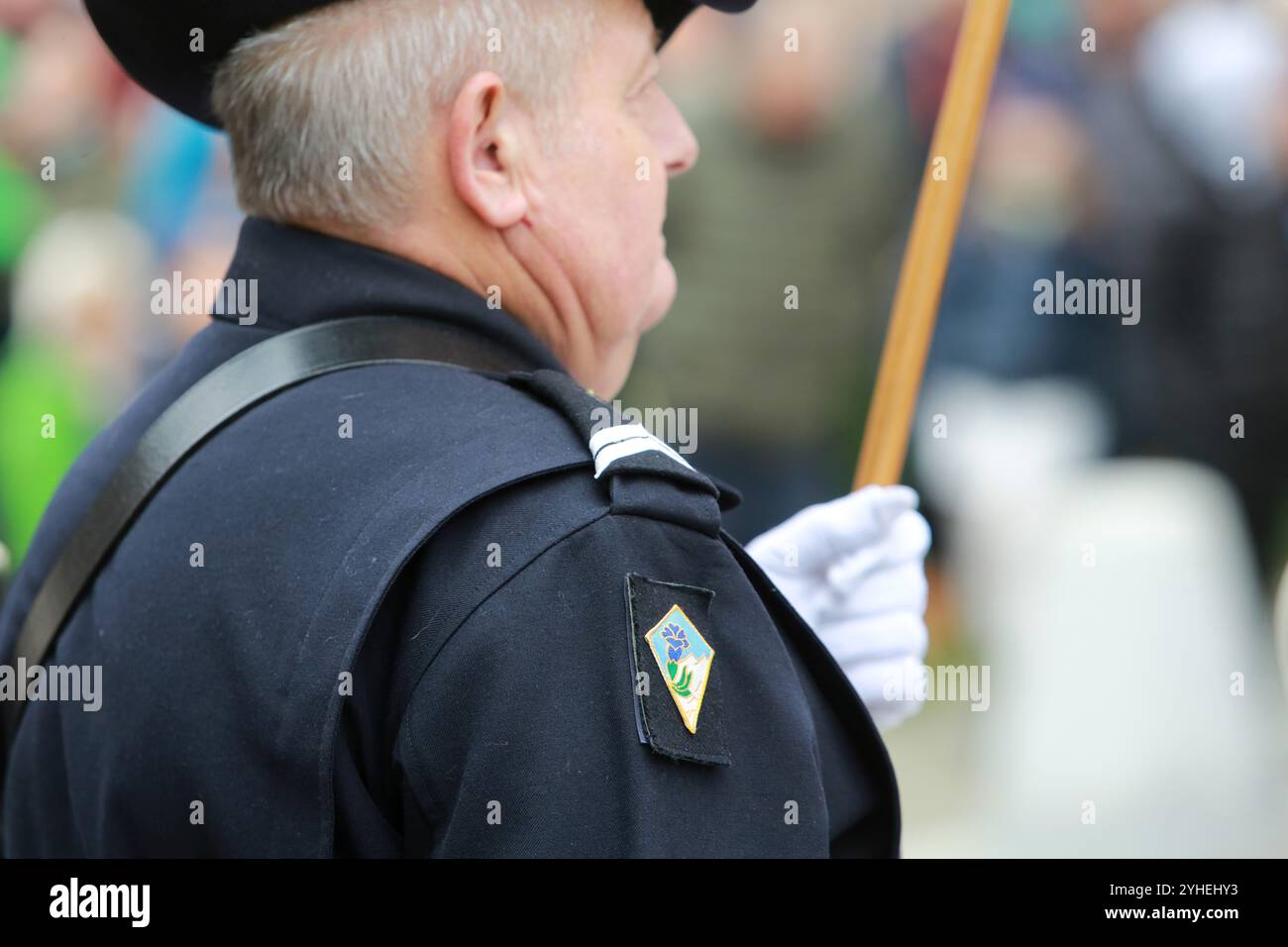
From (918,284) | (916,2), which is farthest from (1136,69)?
(918,284)

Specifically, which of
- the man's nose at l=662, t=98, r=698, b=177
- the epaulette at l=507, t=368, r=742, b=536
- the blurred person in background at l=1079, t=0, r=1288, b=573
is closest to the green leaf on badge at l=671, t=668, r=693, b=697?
the epaulette at l=507, t=368, r=742, b=536

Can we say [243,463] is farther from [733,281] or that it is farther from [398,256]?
[733,281]

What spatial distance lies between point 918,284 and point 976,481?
3.46 m

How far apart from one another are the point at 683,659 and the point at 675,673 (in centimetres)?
2

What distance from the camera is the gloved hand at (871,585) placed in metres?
1.88

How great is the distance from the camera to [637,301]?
5.72 ft

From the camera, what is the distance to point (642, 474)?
1390 mm

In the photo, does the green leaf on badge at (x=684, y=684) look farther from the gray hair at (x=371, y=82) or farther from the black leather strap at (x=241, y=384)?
the gray hair at (x=371, y=82)

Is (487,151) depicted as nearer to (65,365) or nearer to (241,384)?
(241,384)

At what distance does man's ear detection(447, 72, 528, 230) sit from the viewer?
1537mm

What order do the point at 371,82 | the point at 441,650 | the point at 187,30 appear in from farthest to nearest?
1. the point at 187,30
2. the point at 371,82
3. the point at 441,650

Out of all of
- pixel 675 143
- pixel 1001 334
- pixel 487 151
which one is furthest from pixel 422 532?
pixel 1001 334

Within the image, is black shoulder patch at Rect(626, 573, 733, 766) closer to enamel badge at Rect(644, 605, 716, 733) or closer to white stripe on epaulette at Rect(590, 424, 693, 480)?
enamel badge at Rect(644, 605, 716, 733)
